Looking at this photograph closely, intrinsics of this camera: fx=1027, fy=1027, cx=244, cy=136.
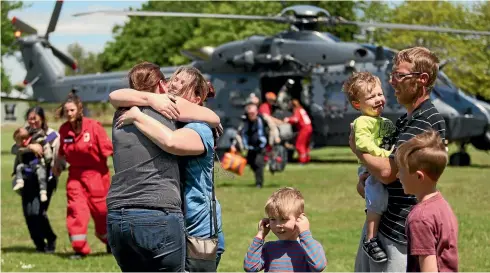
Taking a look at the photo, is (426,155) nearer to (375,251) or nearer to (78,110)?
(375,251)

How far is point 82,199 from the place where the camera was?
1066 centimetres

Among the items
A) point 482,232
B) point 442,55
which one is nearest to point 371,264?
point 482,232

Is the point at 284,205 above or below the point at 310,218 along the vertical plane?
above

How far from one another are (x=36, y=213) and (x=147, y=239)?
6.34m

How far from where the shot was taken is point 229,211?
1452 cm

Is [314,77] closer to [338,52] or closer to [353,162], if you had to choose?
[338,52]

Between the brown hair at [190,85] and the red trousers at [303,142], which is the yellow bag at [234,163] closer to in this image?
the red trousers at [303,142]

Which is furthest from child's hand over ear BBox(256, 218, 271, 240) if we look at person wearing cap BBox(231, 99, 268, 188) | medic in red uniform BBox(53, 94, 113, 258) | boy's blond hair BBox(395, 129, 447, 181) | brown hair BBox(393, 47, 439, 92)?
person wearing cap BBox(231, 99, 268, 188)

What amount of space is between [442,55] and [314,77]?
22105 millimetres

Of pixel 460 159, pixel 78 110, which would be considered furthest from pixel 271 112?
pixel 78 110

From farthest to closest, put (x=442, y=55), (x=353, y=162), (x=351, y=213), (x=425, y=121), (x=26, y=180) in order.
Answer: (x=442, y=55), (x=353, y=162), (x=351, y=213), (x=26, y=180), (x=425, y=121)

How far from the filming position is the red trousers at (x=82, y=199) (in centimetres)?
1060

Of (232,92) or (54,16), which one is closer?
(232,92)

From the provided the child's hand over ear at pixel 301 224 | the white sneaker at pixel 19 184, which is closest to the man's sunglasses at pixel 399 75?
the child's hand over ear at pixel 301 224
